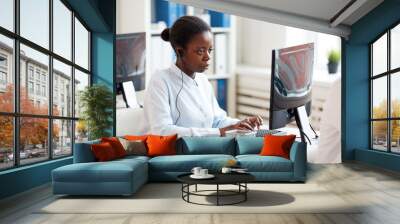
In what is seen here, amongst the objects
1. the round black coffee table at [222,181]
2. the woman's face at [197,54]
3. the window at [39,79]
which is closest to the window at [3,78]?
the window at [39,79]

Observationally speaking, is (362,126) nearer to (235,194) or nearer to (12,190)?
(235,194)

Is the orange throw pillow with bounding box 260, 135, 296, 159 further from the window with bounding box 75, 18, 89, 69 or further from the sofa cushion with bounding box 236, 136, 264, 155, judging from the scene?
the window with bounding box 75, 18, 89, 69

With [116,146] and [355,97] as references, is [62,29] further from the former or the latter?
[355,97]

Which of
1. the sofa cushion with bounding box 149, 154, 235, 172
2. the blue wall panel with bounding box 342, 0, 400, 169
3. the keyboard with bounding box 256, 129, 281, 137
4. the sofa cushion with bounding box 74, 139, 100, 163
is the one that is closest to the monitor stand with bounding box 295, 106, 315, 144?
the blue wall panel with bounding box 342, 0, 400, 169

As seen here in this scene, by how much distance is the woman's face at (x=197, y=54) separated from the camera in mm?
8250

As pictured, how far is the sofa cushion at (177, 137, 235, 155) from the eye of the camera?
704 centimetres

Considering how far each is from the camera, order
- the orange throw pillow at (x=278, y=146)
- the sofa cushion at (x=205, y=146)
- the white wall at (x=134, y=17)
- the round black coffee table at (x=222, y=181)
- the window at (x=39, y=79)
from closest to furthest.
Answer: the round black coffee table at (x=222, y=181), the window at (x=39, y=79), the orange throw pillow at (x=278, y=146), the sofa cushion at (x=205, y=146), the white wall at (x=134, y=17)

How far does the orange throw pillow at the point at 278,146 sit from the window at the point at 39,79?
3085 millimetres

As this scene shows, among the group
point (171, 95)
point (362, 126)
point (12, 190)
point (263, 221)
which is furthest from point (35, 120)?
point (362, 126)

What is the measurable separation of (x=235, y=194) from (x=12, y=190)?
2468mm

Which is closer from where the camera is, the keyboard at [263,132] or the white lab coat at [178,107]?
the white lab coat at [178,107]

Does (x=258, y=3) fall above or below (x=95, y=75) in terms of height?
above

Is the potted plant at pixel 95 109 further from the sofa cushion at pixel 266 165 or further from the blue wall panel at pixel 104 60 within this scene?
the sofa cushion at pixel 266 165

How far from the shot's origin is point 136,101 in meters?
9.91
